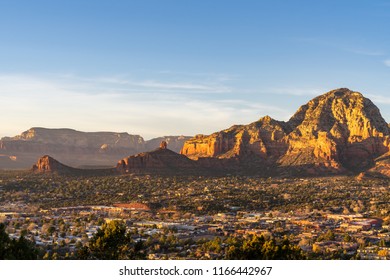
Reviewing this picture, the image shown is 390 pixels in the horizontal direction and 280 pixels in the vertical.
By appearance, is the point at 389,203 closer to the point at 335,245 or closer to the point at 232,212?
the point at 232,212

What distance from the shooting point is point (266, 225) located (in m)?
101

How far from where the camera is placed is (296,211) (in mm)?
126625

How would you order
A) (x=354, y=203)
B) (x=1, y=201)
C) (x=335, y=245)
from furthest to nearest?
(x=1, y=201) < (x=354, y=203) < (x=335, y=245)

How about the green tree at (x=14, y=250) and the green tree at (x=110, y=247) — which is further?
the green tree at (x=110, y=247)

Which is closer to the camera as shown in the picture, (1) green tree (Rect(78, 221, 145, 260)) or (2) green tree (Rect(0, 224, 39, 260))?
(2) green tree (Rect(0, 224, 39, 260))

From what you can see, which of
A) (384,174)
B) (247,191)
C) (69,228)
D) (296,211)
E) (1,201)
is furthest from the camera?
(384,174)

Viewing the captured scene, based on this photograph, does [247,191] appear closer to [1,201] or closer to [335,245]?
[1,201]

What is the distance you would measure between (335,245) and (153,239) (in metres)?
23.5

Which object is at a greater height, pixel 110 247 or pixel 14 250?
pixel 14 250

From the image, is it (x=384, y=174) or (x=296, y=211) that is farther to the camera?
(x=384, y=174)

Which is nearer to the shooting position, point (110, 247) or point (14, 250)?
point (14, 250)
